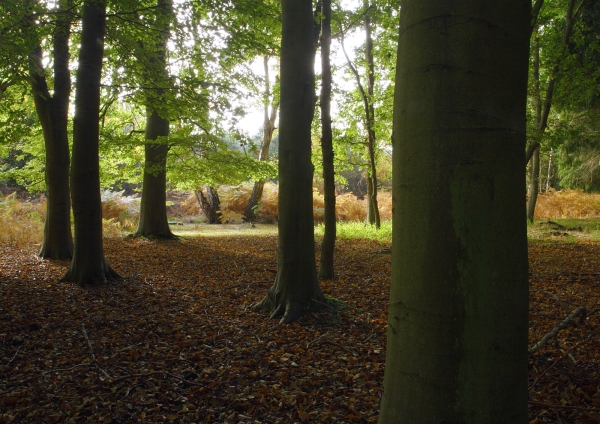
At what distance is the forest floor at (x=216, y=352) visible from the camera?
3049 mm

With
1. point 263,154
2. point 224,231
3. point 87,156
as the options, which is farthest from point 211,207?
point 87,156

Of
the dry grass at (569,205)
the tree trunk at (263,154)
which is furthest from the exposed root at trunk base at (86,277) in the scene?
the dry grass at (569,205)

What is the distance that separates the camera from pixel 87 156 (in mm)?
6941

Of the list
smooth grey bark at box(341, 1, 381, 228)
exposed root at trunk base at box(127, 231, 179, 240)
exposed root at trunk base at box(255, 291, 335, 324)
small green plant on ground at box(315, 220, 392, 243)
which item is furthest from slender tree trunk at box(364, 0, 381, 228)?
exposed root at trunk base at box(255, 291, 335, 324)

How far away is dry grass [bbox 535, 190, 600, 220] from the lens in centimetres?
1803

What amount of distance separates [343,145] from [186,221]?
13.2m

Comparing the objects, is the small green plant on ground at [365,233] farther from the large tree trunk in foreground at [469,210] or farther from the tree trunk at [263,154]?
the large tree trunk in foreground at [469,210]

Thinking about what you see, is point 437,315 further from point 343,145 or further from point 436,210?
point 343,145

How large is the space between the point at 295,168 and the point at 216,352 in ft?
7.88

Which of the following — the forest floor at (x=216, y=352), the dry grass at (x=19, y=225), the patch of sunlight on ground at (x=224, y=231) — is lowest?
the forest floor at (x=216, y=352)

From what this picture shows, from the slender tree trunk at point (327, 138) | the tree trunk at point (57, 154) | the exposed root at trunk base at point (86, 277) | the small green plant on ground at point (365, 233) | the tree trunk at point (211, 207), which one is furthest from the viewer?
the tree trunk at point (211, 207)

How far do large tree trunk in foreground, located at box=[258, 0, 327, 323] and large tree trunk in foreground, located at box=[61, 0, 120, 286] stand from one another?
3.39m

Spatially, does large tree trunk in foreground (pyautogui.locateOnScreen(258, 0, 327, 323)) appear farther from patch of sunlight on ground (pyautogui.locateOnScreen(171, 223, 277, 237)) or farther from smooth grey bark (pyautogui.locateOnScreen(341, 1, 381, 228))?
patch of sunlight on ground (pyautogui.locateOnScreen(171, 223, 277, 237))

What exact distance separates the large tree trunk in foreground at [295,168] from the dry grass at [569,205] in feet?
54.5
